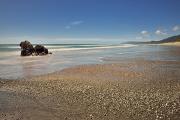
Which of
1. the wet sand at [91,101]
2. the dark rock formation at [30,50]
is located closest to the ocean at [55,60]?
the dark rock formation at [30,50]

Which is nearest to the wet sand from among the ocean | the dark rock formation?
the ocean

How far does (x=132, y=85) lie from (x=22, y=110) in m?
6.67

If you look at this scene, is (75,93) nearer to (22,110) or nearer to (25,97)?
(25,97)

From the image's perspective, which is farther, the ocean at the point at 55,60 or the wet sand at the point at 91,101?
the ocean at the point at 55,60

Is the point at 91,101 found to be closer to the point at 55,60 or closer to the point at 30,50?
the point at 55,60

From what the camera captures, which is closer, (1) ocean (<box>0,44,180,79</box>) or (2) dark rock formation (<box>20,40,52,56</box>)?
(1) ocean (<box>0,44,180,79</box>)

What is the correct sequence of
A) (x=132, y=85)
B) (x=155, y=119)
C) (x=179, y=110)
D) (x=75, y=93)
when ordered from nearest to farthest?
1. (x=155, y=119)
2. (x=179, y=110)
3. (x=75, y=93)
4. (x=132, y=85)

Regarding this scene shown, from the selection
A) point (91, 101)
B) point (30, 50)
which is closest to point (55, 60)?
point (30, 50)

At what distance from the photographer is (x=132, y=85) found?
13.9 m

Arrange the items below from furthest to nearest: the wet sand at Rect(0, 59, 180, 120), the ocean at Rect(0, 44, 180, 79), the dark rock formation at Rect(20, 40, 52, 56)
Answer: the dark rock formation at Rect(20, 40, 52, 56) < the ocean at Rect(0, 44, 180, 79) < the wet sand at Rect(0, 59, 180, 120)

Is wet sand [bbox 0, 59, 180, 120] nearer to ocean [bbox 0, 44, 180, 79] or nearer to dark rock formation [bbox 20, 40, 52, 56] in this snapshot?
ocean [bbox 0, 44, 180, 79]

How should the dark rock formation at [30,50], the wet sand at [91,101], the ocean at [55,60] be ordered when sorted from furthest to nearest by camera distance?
the dark rock formation at [30,50]
the ocean at [55,60]
the wet sand at [91,101]

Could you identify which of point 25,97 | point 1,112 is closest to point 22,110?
point 1,112

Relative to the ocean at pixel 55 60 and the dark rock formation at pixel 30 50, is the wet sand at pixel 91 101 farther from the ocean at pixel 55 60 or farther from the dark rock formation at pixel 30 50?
the dark rock formation at pixel 30 50
